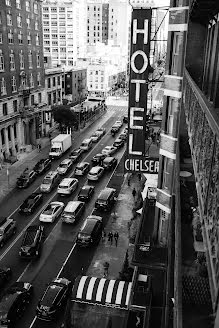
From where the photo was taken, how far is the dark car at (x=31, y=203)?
120 ft

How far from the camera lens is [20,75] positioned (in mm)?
57531

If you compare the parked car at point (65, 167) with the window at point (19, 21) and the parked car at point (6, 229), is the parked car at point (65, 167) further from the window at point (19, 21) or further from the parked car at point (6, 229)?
the window at point (19, 21)

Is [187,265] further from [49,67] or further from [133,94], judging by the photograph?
[49,67]

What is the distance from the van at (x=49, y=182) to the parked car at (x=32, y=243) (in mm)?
11425

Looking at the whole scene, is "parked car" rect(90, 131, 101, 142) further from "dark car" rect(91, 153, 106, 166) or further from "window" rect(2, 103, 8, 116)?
"window" rect(2, 103, 8, 116)

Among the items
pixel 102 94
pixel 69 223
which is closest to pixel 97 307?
pixel 69 223

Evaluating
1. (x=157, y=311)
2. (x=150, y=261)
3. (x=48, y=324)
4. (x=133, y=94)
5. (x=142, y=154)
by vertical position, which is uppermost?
(x=133, y=94)

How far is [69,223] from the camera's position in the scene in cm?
3488

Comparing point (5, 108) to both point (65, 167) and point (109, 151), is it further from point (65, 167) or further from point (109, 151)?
point (109, 151)

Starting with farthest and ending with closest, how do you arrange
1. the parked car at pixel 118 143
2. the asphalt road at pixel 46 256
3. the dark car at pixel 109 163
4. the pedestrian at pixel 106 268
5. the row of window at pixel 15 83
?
the parked car at pixel 118 143 → the row of window at pixel 15 83 → the dark car at pixel 109 163 → the pedestrian at pixel 106 268 → the asphalt road at pixel 46 256

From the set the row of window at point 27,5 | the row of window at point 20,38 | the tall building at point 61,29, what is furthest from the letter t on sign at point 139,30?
the tall building at point 61,29

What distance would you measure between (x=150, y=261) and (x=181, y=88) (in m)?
8.61

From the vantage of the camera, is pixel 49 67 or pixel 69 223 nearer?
pixel 69 223

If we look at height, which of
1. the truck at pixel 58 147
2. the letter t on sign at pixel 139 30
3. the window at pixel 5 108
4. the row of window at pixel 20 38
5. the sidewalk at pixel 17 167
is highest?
the row of window at pixel 20 38
